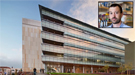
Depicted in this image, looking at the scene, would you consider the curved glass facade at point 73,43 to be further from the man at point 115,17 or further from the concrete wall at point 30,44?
the man at point 115,17

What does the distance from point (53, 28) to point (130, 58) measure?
25381 mm

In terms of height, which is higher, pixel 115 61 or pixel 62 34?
pixel 62 34

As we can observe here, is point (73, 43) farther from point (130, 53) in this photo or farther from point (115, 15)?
point (115, 15)

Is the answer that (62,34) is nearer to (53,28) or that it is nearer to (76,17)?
(53,28)

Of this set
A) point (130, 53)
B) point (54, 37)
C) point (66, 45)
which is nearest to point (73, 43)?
point (66, 45)

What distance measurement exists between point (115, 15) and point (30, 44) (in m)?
43.1

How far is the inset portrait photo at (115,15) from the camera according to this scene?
1678cm

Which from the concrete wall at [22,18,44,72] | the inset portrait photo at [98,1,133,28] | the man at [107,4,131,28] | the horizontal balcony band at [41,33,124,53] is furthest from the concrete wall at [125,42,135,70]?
the man at [107,4,131,28]

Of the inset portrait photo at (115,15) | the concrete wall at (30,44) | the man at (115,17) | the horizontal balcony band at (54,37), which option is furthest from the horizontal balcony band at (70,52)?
the man at (115,17)

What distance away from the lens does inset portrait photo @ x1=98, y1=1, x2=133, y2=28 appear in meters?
16.8

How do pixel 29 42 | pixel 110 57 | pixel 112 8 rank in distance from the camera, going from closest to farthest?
pixel 112 8 → pixel 29 42 → pixel 110 57

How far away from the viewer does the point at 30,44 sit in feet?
183

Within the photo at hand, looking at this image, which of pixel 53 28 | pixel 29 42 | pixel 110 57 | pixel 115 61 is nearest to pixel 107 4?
pixel 53 28

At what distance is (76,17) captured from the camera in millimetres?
49906
